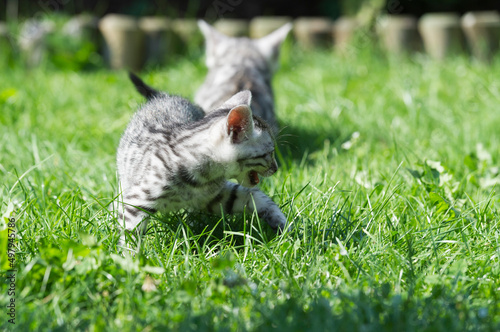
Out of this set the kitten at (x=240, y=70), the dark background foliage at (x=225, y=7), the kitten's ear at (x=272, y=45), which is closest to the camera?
the kitten at (x=240, y=70)

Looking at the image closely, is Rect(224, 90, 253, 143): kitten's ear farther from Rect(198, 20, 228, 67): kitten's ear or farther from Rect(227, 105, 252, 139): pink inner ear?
Rect(198, 20, 228, 67): kitten's ear

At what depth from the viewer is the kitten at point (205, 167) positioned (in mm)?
2408

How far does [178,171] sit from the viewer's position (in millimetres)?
2447

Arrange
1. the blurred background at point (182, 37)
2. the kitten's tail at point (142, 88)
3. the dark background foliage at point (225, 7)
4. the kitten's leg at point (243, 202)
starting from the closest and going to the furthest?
1. the kitten's leg at point (243, 202)
2. the kitten's tail at point (142, 88)
3. the blurred background at point (182, 37)
4. the dark background foliage at point (225, 7)

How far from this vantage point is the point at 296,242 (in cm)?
228

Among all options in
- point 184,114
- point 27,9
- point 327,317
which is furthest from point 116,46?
point 327,317

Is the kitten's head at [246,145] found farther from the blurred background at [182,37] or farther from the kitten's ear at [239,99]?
the blurred background at [182,37]

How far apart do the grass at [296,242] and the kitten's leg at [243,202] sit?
2.4 inches

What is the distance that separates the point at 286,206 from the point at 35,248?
1.13 m

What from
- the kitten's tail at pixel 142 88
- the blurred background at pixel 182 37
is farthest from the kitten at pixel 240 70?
the blurred background at pixel 182 37

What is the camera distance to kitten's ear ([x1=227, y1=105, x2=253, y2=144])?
2282mm

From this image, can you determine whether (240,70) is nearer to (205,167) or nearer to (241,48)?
(241,48)

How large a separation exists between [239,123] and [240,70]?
6.49ft

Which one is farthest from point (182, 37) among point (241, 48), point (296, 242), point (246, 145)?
point (296, 242)
